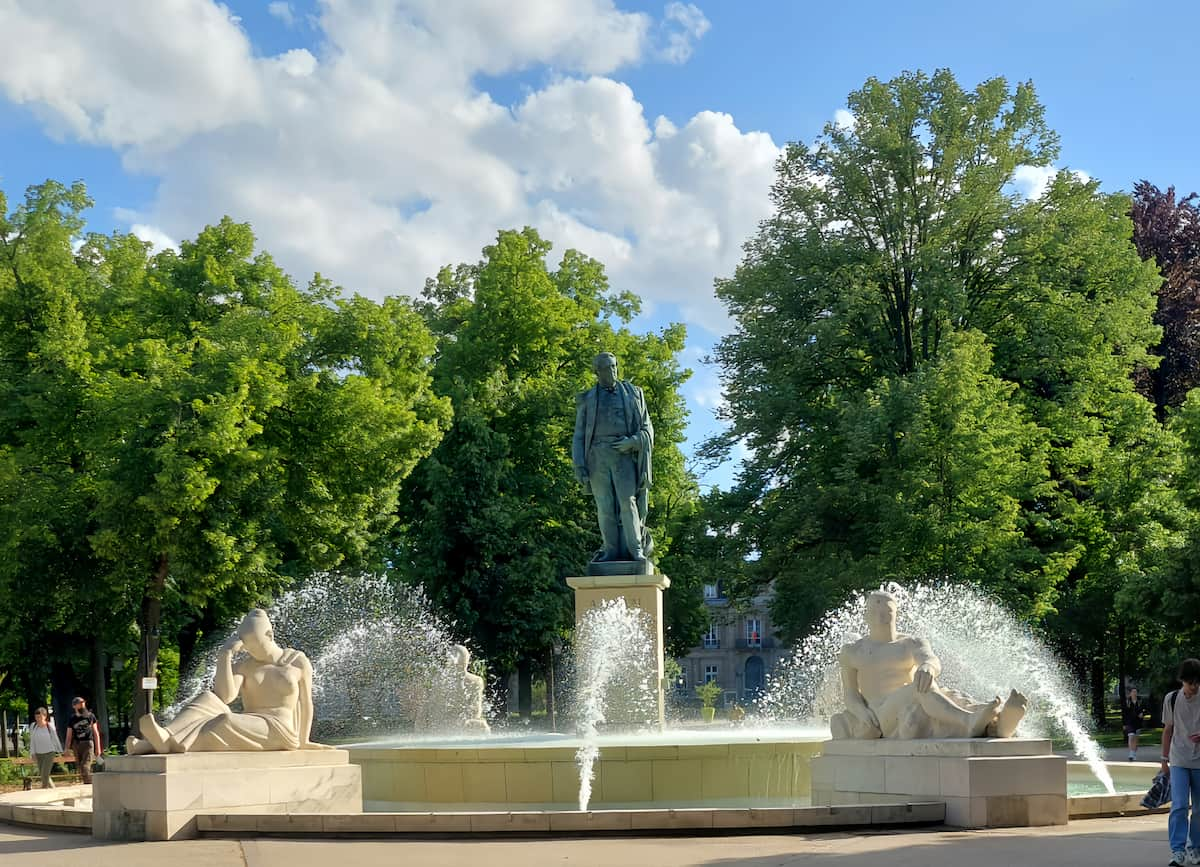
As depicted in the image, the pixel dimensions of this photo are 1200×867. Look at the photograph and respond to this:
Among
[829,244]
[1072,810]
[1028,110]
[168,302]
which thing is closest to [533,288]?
[829,244]

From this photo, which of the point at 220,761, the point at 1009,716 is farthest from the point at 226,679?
the point at 1009,716

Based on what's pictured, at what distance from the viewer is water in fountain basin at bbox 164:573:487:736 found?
31.4m

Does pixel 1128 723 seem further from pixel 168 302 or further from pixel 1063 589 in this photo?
pixel 168 302

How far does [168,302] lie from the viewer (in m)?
30.7

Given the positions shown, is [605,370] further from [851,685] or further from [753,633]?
[753,633]

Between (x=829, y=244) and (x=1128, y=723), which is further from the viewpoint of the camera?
(x=829, y=244)

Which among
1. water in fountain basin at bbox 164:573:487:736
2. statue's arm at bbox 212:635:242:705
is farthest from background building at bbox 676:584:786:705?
statue's arm at bbox 212:635:242:705

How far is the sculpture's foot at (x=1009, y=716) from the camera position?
11.3 m

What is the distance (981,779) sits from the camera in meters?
10.9

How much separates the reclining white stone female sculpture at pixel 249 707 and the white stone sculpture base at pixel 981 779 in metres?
4.77

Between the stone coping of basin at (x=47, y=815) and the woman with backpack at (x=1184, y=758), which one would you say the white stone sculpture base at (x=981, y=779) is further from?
the stone coping of basin at (x=47, y=815)

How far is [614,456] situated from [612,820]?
335 inches

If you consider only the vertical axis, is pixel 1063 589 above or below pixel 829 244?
below

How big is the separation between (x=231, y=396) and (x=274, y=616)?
6217mm
